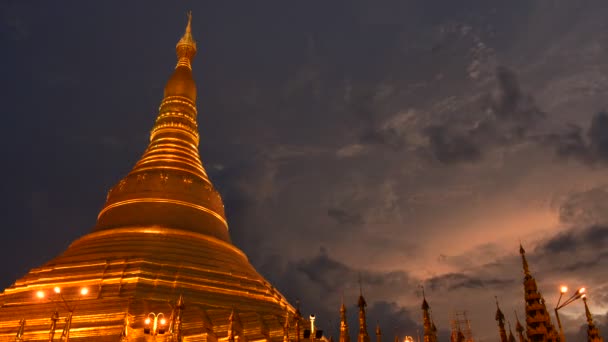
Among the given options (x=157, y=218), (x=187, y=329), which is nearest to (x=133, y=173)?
(x=157, y=218)

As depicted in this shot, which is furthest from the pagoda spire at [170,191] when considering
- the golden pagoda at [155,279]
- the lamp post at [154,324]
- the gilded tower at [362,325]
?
the gilded tower at [362,325]

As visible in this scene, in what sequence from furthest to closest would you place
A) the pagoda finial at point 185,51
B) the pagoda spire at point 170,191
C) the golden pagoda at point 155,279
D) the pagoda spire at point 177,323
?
the pagoda finial at point 185,51
the pagoda spire at point 170,191
the golden pagoda at point 155,279
the pagoda spire at point 177,323

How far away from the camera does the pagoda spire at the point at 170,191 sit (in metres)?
34.8

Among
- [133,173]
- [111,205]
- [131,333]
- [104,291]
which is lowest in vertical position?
[131,333]

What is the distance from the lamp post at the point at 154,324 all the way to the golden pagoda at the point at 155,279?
0.21 ft

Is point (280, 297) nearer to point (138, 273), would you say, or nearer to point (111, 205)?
point (138, 273)

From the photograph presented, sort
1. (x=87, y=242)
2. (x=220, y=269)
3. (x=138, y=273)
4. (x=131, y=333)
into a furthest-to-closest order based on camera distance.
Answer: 1. (x=87, y=242)
2. (x=220, y=269)
3. (x=138, y=273)
4. (x=131, y=333)

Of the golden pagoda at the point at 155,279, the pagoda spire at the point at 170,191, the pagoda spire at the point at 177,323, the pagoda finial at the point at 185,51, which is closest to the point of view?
the pagoda spire at the point at 177,323

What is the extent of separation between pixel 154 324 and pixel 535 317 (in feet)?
55.6

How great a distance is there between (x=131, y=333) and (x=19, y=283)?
10107 millimetres

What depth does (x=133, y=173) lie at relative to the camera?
125 ft

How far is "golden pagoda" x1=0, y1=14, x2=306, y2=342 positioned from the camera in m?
24.8

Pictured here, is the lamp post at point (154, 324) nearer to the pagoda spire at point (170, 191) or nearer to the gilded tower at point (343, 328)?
the gilded tower at point (343, 328)

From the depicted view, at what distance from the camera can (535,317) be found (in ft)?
75.7
